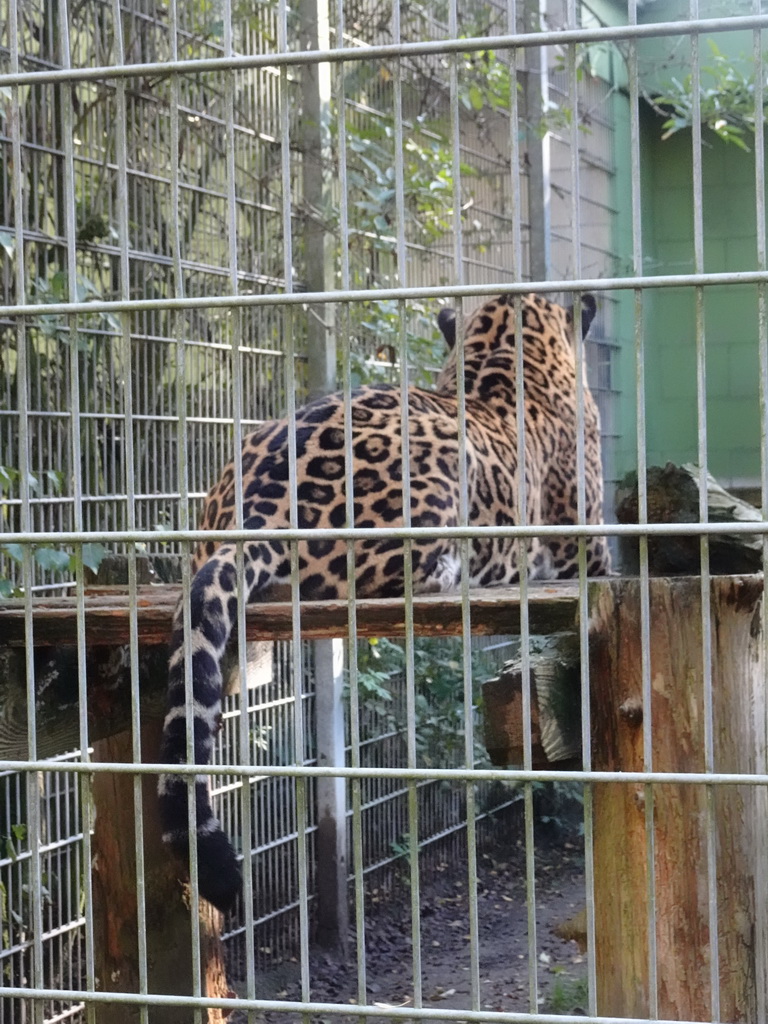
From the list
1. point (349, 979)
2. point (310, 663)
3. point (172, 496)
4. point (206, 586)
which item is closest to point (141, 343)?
point (172, 496)

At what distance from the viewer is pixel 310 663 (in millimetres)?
5324

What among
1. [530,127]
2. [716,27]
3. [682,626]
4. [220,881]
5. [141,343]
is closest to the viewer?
[716,27]

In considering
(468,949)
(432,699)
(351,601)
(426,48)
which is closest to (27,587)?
(351,601)

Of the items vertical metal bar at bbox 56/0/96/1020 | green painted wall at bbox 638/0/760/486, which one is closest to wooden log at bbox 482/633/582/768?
vertical metal bar at bbox 56/0/96/1020

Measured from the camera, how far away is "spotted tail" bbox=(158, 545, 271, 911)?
230 cm

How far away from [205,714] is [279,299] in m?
0.84

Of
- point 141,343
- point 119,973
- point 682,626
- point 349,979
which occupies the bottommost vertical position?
point 349,979

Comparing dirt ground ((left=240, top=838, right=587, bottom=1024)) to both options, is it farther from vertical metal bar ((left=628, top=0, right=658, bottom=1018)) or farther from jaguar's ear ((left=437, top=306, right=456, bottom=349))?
vertical metal bar ((left=628, top=0, right=658, bottom=1018))

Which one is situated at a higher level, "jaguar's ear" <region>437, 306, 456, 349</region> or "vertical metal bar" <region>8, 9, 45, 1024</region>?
"jaguar's ear" <region>437, 306, 456, 349</region>

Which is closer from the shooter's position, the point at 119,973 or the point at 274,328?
the point at 119,973

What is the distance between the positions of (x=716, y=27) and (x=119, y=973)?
9.57 feet

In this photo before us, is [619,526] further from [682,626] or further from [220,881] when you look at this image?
[220,881]

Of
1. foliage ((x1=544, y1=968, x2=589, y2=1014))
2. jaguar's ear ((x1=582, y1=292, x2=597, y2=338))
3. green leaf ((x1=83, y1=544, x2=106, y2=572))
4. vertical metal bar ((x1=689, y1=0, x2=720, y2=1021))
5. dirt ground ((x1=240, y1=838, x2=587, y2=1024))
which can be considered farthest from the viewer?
dirt ground ((x1=240, y1=838, x2=587, y2=1024))

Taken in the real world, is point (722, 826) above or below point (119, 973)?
above
